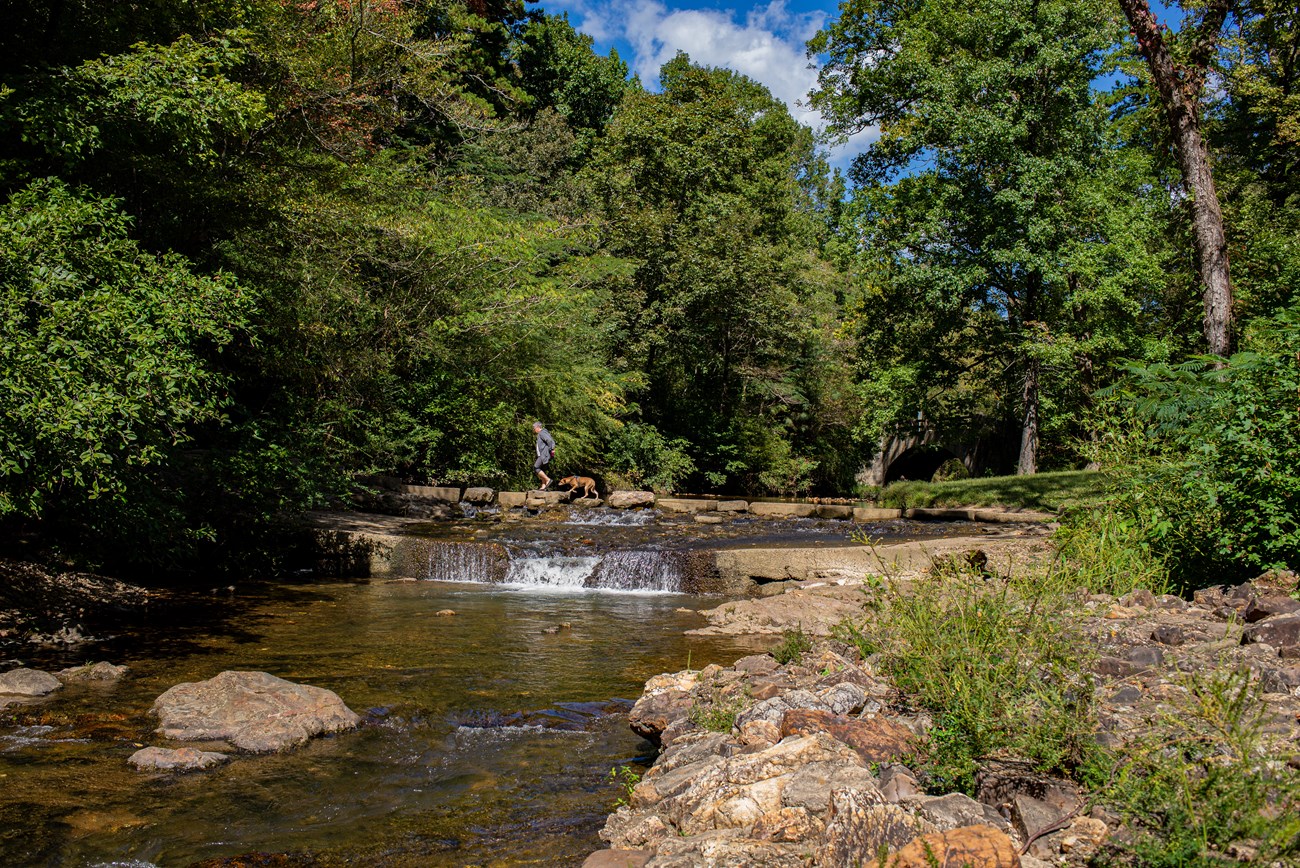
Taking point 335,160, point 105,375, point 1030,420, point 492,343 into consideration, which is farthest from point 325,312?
point 1030,420

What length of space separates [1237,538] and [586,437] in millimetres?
17164

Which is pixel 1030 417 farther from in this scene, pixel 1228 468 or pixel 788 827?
pixel 788 827

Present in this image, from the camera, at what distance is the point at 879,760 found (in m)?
4.00

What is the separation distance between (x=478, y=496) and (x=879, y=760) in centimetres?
1583

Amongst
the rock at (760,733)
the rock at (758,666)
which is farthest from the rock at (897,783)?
the rock at (758,666)

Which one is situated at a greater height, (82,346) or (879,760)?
(82,346)

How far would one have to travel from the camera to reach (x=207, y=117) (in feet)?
25.7

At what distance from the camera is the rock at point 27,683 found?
20.8 ft

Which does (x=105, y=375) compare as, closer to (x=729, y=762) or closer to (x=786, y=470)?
(x=729, y=762)

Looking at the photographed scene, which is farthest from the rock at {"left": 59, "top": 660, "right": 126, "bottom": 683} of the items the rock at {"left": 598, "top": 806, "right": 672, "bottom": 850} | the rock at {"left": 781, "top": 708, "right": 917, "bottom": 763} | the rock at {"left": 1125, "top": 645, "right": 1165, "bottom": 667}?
the rock at {"left": 1125, "top": 645, "right": 1165, "bottom": 667}

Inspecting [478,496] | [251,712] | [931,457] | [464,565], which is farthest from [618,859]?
[931,457]

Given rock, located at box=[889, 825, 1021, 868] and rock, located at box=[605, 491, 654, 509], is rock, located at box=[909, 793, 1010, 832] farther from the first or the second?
rock, located at box=[605, 491, 654, 509]

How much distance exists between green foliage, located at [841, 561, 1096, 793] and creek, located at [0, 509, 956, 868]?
68.4 inches

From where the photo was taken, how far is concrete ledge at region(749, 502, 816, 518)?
65.5 ft
